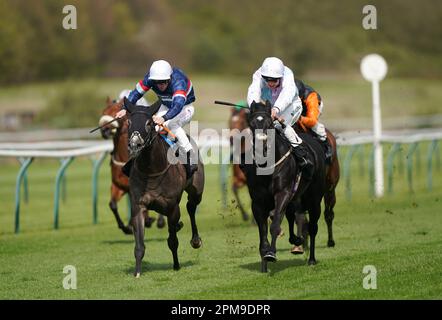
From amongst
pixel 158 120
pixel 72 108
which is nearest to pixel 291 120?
pixel 158 120

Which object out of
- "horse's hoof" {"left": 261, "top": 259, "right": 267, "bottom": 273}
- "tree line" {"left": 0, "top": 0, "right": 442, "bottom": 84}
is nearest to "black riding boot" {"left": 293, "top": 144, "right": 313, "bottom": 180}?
"horse's hoof" {"left": 261, "top": 259, "right": 267, "bottom": 273}

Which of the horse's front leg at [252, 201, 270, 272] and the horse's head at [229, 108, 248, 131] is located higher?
the horse's head at [229, 108, 248, 131]

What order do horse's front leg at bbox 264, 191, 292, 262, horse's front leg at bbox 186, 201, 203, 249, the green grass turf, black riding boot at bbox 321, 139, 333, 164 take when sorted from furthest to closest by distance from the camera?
black riding boot at bbox 321, 139, 333, 164 < horse's front leg at bbox 186, 201, 203, 249 < horse's front leg at bbox 264, 191, 292, 262 < the green grass turf

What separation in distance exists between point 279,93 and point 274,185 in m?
0.98

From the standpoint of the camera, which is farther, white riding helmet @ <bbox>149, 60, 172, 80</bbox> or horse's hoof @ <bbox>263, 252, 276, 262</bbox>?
white riding helmet @ <bbox>149, 60, 172, 80</bbox>

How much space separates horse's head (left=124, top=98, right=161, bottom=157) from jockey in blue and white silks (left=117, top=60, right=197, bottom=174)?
264mm

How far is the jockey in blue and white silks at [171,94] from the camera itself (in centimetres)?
927

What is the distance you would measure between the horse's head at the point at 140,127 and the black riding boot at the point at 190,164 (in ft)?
3.07

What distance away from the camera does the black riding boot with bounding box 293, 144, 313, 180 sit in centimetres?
921

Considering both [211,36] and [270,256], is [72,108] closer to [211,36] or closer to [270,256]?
[211,36]

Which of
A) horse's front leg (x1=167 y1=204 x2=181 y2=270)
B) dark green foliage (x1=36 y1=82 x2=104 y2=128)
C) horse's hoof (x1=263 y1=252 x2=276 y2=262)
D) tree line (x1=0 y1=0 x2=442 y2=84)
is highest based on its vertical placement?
tree line (x1=0 y1=0 x2=442 y2=84)

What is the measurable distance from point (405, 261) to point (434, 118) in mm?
24904

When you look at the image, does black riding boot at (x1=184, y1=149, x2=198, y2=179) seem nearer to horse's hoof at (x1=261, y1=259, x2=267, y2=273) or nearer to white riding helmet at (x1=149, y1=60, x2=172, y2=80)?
white riding helmet at (x1=149, y1=60, x2=172, y2=80)

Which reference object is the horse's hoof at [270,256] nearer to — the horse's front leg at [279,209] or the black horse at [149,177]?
the horse's front leg at [279,209]
